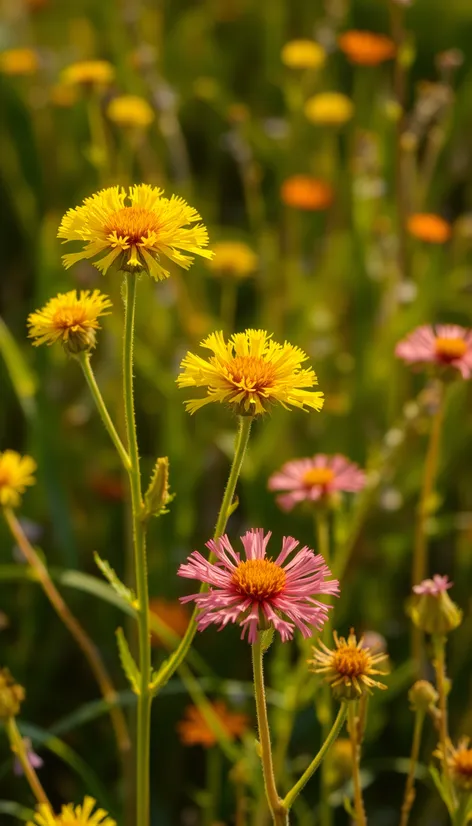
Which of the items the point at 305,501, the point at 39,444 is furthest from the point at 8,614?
the point at 305,501

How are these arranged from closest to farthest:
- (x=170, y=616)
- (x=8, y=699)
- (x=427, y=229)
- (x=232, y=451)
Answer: (x=8, y=699) → (x=170, y=616) → (x=232, y=451) → (x=427, y=229)

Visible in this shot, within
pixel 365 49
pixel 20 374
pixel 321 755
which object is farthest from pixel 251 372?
pixel 365 49

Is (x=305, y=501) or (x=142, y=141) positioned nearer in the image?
(x=305, y=501)

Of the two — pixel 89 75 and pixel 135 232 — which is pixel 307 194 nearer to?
pixel 89 75

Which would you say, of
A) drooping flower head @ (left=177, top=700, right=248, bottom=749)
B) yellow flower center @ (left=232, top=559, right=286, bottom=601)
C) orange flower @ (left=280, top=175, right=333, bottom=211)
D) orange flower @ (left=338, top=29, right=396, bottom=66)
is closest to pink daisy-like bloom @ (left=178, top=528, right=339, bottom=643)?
yellow flower center @ (left=232, top=559, right=286, bottom=601)

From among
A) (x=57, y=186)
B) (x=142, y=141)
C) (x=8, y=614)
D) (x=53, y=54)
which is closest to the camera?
A: (x=8, y=614)

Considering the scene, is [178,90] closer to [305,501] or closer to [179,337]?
[179,337]
